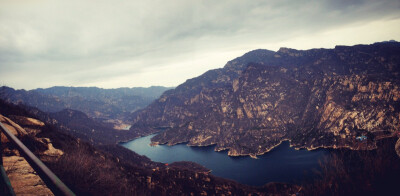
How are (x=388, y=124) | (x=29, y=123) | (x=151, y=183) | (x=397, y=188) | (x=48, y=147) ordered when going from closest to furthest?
(x=48, y=147)
(x=29, y=123)
(x=397, y=188)
(x=151, y=183)
(x=388, y=124)

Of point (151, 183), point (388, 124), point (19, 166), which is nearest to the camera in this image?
point (19, 166)

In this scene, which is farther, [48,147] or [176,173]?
[176,173]

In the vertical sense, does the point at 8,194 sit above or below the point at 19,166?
above

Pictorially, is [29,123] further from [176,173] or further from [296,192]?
[296,192]

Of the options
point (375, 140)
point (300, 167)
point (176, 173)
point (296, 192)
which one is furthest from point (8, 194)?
point (375, 140)

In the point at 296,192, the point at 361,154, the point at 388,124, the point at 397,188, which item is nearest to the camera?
the point at 397,188

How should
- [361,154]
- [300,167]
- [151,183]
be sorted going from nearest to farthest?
1. [151,183]
2. [361,154]
3. [300,167]

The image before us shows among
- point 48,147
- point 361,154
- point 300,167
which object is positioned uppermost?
point 48,147

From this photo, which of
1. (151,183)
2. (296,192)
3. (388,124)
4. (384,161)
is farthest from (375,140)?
(151,183)

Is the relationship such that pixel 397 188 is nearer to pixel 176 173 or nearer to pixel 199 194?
pixel 199 194
